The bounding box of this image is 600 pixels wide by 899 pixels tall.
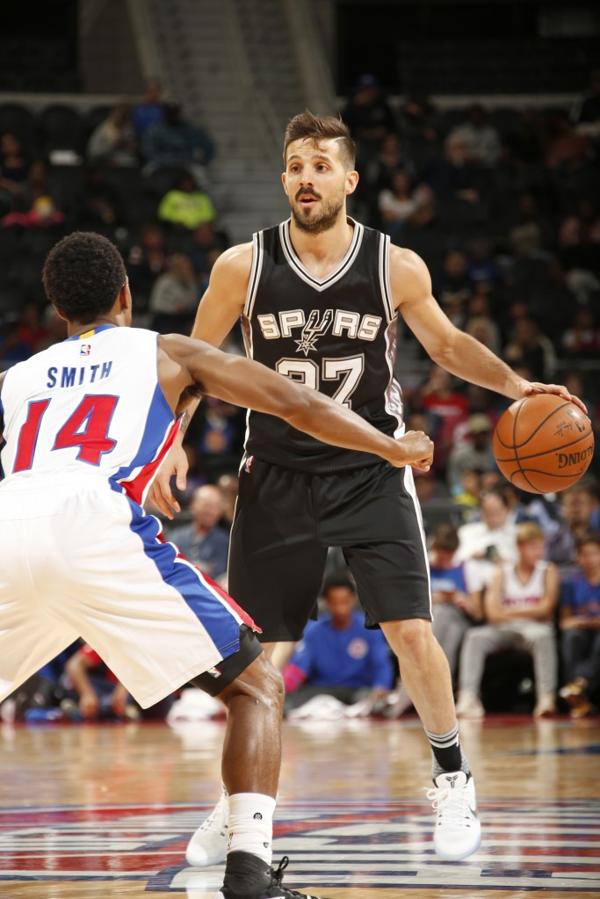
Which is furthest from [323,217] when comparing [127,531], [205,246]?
[205,246]

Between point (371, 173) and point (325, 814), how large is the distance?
11117 mm

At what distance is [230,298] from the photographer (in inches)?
180

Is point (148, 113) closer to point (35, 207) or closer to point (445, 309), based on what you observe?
point (35, 207)

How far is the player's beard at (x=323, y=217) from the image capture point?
4508 millimetres

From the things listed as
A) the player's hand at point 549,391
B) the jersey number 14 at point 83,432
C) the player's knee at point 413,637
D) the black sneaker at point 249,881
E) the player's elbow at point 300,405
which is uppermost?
the player's hand at point 549,391

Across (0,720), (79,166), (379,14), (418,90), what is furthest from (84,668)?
(379,14)

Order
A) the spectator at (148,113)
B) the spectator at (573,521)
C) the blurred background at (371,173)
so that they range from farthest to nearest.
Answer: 1. the spectator at (148,113)
2. the blurred background at (371,173)
3. the spectator at (573,521)

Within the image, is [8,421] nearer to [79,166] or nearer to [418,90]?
[79,166]

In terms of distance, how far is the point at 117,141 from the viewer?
1505 centimetres

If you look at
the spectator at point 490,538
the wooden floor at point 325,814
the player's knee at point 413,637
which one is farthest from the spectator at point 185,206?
the player's knee at point 413,637

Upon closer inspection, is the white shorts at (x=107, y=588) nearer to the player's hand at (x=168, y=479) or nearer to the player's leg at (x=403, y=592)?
the player's hand at (x=168, y=479)

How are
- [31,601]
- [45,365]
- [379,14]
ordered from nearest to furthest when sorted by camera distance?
[31,601] < [45,365] < [379,14]

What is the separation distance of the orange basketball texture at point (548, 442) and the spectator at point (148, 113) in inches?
445

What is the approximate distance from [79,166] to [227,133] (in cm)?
267
